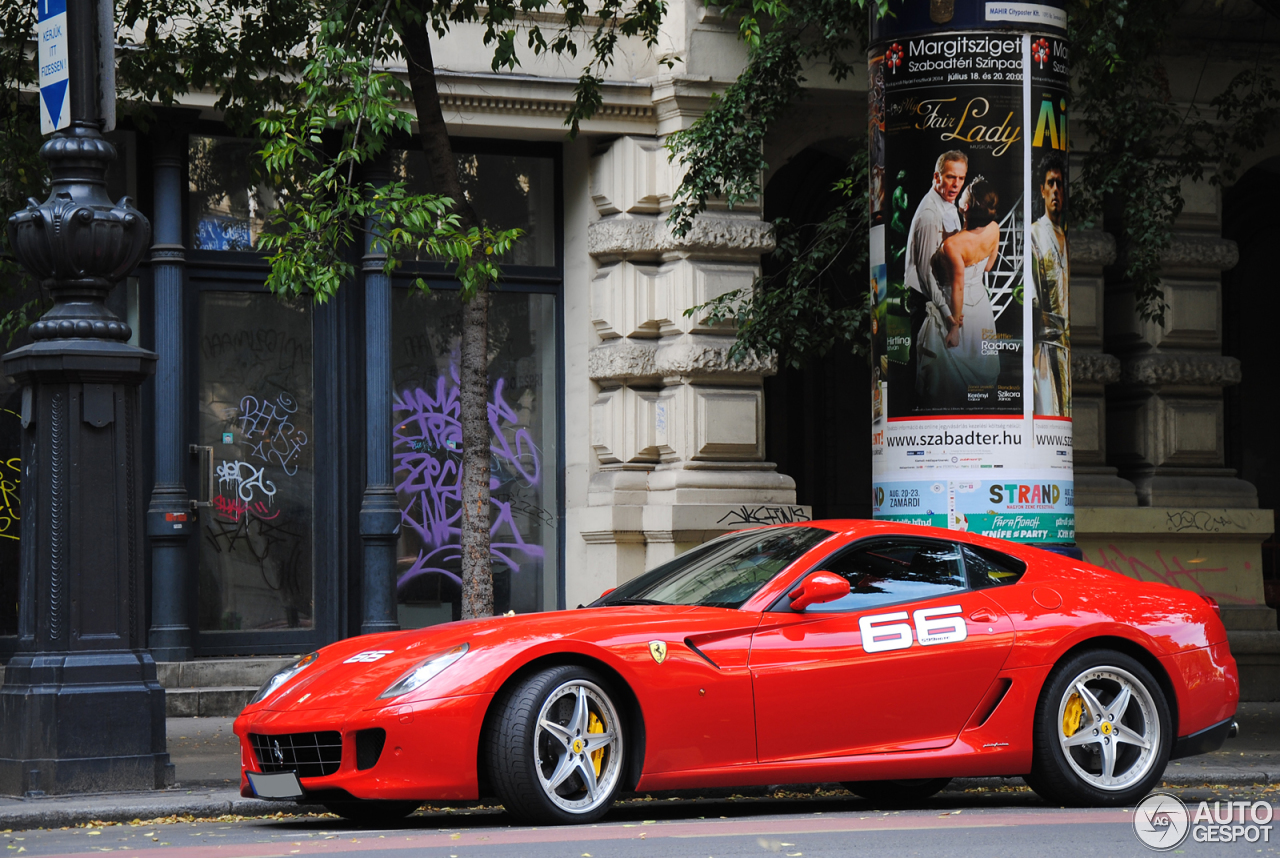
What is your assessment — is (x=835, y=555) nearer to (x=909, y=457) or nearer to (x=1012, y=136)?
(x=909, y=457)

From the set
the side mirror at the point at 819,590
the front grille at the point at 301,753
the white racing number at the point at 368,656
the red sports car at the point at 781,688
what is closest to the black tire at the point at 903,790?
the red sports car at the point at 781,688

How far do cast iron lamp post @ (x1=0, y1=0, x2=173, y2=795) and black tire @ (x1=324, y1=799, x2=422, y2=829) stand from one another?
1.30 metres

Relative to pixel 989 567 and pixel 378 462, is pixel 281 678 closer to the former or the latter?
pixel 989 567

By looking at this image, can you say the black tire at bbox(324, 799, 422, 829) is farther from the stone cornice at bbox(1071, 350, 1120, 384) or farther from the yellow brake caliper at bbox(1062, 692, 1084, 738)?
the stone cornice at bbox(1071, 350, 1120, 384)

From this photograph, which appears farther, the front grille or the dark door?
the dark door

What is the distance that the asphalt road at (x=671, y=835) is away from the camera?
20.3 feet

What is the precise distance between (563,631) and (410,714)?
721mm

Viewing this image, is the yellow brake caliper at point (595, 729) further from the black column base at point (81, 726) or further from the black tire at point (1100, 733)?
the black column base at point (81, 726)

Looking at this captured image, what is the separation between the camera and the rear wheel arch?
6.80 meters

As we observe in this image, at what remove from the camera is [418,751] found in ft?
21.8

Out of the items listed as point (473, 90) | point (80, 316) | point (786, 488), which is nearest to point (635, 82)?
point (473, 90)

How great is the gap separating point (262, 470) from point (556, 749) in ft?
22.8

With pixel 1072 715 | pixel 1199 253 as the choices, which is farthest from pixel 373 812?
pixel 1199 253

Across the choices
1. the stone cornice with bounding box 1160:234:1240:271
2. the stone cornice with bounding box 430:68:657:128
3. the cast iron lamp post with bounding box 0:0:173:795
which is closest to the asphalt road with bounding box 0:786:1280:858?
the cast iron lamp post with bounding box 0:0:173:795
